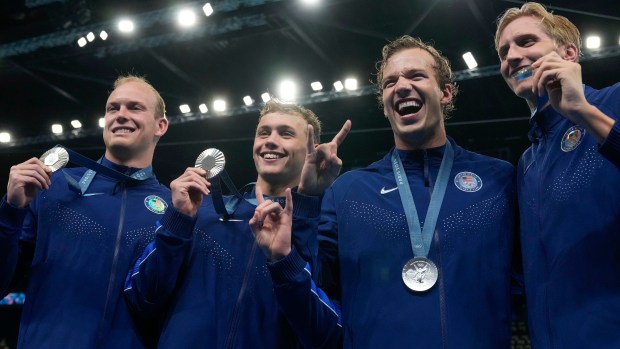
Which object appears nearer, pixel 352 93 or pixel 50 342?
pixel 50 342

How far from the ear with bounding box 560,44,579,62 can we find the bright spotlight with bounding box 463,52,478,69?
4116 mm

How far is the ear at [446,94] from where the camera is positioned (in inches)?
101

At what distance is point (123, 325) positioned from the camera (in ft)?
7.97

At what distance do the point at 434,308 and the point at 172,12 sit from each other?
17.7 ft

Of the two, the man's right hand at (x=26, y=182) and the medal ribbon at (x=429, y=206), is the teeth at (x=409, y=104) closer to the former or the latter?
the medal ribbon at (x=429, y=206)

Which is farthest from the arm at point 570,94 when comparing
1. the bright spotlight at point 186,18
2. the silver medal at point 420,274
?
the bright spotlight at point 186,18

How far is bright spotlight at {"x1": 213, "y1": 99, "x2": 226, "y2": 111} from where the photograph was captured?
7805 mm

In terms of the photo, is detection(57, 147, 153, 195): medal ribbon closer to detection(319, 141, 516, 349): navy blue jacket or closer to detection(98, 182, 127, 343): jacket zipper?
detection(98, 182, 127, 343): jacket zipper

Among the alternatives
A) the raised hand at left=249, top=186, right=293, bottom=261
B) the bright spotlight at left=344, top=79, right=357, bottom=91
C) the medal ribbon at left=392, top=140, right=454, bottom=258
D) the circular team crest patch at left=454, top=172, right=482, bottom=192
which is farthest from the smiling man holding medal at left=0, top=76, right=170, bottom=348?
the bright spotlight at left=344, top=79, right=357, bottom=91

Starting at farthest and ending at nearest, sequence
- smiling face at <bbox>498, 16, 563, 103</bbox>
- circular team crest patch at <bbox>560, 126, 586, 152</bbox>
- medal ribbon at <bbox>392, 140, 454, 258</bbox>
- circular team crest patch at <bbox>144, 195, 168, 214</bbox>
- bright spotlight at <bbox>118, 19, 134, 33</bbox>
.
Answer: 1. bright spotlight at <bbox>118, 19, 134, 33</bbox>
2. circular team crest patch at <bbox>144, 195, 168, 214</bbox>
3. smiling face at <bbox>498, 16, 563, 103</bbox>
4. medal ribbon at <bbox>392, 140, 454, 258</bbox>
5. circular team crest patch at <bbox>560, 126, 586, 152</bbox>

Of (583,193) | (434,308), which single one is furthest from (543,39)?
(434,308)

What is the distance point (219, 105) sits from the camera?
308 inches

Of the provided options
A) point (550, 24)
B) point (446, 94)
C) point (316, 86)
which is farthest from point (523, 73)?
point (316, 86)

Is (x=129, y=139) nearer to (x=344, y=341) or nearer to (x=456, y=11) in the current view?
(x=344, y=341)
